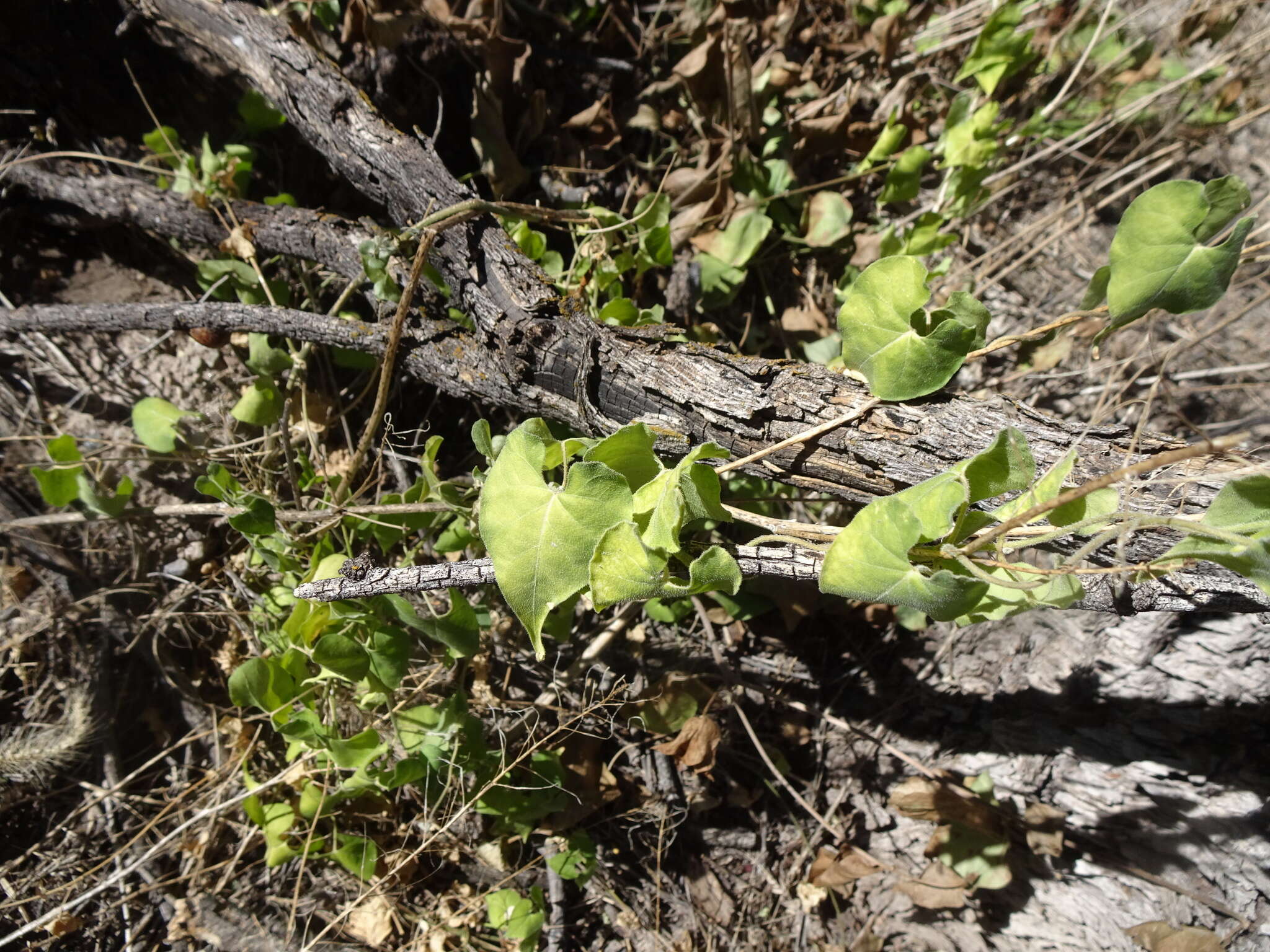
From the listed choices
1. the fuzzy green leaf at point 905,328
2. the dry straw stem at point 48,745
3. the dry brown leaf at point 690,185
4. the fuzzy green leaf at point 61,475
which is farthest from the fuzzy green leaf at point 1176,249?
the dry straw stem at point 48,745

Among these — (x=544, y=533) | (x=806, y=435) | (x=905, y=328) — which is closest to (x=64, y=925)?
(x=544, y=533)

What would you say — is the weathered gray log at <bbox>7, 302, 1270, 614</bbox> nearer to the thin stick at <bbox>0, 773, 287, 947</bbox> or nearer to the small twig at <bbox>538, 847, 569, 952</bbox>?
the thin stick at <bbox>0, 773, 287, 947</bbox>

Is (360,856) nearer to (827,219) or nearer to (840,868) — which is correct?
(840,868)

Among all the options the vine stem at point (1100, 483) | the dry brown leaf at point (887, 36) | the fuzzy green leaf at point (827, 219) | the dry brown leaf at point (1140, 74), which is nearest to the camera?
the vine stem at point (1100, 483)

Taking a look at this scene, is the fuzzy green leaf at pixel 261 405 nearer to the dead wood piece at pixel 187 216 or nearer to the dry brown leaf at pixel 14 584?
the dead wood piece at pixel 187 216

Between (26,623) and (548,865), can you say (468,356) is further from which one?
(26,623)

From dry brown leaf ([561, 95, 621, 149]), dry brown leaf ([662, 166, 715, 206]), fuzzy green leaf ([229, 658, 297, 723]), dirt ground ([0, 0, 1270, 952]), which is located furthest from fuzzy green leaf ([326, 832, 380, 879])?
dry brown leaf ([561, 95, 621, 149])

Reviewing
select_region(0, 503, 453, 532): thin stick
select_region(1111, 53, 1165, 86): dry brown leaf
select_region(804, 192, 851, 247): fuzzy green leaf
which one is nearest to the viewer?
select_region(0, 503, 453, 532): thin stick
